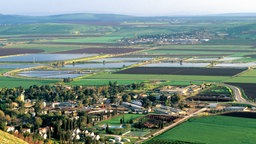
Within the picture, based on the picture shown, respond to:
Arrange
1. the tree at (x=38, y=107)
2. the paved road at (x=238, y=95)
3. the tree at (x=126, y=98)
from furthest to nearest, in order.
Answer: the tree at (x=126, y=98) < the paved road at (x=238, y=95) < the tree at (x=38, y=107)

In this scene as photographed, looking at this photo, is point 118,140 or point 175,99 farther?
point 175,99

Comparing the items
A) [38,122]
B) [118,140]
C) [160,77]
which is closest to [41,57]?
[160,77]

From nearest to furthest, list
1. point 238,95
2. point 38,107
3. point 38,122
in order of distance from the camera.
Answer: point 38,122 < point 38,107 < point 238,95

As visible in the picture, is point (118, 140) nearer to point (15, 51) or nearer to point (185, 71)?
point (185, 71)

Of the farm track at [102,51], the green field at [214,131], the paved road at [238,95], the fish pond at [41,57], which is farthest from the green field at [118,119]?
the farm track at [102,51]

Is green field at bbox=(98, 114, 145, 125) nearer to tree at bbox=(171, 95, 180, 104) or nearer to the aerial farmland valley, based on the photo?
the aerial farmland valley

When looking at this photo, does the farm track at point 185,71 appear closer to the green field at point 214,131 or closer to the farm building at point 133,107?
the farm building at point 133,107

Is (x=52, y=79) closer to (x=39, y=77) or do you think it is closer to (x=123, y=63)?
(x=39, y=77)

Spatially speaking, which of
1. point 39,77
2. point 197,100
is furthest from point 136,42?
point 197,100

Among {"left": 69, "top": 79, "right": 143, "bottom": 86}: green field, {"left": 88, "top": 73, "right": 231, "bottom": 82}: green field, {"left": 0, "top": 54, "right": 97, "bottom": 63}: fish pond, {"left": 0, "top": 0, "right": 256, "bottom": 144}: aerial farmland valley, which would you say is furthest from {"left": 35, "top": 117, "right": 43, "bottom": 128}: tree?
{"left": 0, "top": 54, "right": 97, "bottom": 63}: fish pond
